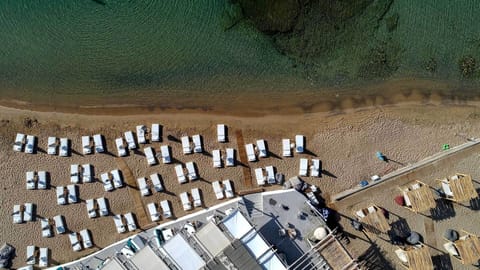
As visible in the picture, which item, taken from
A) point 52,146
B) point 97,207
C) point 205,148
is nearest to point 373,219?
point 205,148

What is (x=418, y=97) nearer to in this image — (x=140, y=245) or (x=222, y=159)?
(x=222, y=159)

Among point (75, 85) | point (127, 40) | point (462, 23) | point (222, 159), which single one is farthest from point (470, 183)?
point (75, 85)

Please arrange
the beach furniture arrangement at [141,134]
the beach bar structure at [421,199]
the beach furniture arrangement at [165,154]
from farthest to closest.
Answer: the beach furniture arrangement at [141,134]
the beach furniture arrangement at [165,154]
the beach bar structure at [421,199]

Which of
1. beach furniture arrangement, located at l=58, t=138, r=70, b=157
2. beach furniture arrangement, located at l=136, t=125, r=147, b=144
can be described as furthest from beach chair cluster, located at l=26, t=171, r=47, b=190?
beach furniture arrangement, located at l=136, t=125, r=147, b=144

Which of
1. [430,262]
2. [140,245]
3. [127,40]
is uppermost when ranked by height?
[127,40]

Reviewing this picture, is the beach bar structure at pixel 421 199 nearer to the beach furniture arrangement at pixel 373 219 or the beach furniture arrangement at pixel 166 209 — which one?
the beach furniture arrangement at pixel 373 219

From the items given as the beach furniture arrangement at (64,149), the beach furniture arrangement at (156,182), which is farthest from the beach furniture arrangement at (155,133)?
the beach furniture arrangement at (64,149)

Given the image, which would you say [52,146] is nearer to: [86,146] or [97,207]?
[86,146]
